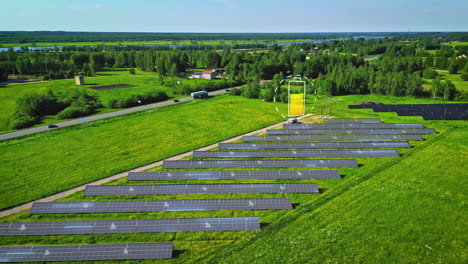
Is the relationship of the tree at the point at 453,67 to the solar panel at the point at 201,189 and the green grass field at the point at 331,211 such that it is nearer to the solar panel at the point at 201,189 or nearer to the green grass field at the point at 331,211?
the green grass field at the point at 331,211

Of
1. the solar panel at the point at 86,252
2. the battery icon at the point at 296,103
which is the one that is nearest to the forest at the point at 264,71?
the battery icon at the point at 296,103

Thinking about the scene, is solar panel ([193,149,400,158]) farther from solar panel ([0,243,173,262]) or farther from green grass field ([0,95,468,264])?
solar panel ([0,243,173,262])

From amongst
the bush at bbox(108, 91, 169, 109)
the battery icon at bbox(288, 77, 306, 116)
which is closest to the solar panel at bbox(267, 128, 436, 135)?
the battery icon at bbox(288, 77, 306, 116)

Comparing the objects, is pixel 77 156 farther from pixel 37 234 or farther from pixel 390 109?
pixel 390 109

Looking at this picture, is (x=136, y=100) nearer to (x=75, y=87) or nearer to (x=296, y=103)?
(x=75, y=87)

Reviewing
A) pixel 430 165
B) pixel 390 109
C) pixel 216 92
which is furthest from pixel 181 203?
pixel 216 92

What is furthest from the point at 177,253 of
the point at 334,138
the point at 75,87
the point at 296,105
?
the point at 75,87

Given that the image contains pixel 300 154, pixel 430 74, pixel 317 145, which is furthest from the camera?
pixel 430 74
